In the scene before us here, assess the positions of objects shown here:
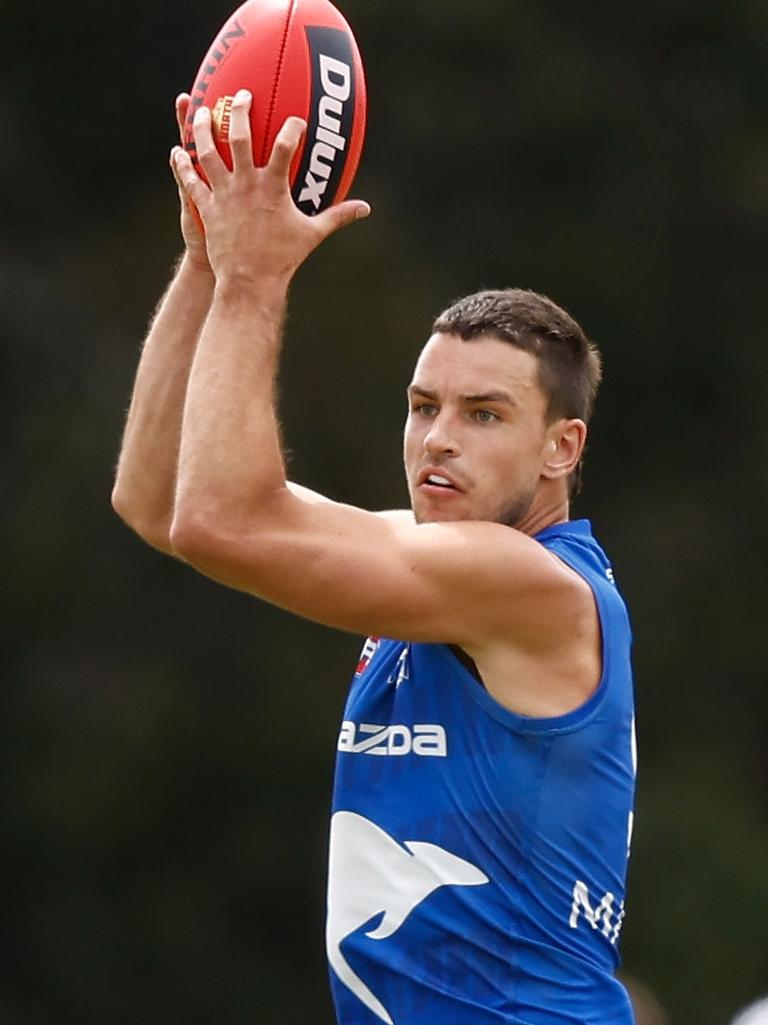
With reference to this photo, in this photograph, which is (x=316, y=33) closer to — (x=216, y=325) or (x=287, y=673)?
(x=216, y=325)

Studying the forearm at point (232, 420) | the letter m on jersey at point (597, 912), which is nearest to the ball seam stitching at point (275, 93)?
the forearm at point (232, 420)

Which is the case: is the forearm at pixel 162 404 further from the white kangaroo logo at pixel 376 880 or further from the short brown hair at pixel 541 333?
the white kangaroo logo at pixel 376 880

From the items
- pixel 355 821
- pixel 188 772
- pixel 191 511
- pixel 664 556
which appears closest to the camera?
pixel 191 511

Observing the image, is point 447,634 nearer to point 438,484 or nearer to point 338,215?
point 438,484

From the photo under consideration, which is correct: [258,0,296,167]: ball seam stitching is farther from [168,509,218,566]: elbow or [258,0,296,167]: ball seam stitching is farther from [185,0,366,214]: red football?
[168,509,218,566]: elbow

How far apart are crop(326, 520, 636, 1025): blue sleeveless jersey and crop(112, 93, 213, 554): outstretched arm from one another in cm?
106

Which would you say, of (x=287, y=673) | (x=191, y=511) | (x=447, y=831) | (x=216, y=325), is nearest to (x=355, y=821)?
(x=447, y=831)

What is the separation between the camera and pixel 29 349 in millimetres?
16578

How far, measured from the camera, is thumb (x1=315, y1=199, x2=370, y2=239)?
16.9 feet

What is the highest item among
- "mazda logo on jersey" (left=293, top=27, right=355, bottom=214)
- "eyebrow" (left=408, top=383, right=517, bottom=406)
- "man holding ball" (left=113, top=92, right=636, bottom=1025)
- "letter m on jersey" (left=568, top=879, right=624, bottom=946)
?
"mazda logo on jersey" (left=293, top=27, right=355, bottom=214)

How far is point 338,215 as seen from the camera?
520 cm

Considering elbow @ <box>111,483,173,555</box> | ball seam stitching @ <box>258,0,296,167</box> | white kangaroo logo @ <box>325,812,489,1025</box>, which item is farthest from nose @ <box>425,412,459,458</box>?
elbow @ <box>111,483,173,555</box>

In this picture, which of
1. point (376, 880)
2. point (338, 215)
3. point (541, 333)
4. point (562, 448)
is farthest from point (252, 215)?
point (376, 880)

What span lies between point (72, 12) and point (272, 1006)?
7.50 m
